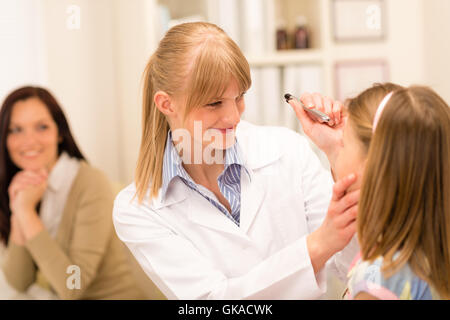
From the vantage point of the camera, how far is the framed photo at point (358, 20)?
2.01 m

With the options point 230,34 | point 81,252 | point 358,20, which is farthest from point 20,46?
point 358,20

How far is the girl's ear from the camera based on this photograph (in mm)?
1040

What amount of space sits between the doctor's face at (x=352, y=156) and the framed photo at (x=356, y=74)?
44.3 inches

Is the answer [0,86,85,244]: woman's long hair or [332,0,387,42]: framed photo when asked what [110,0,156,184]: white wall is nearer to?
[0,86,85,244]: woman's long hair

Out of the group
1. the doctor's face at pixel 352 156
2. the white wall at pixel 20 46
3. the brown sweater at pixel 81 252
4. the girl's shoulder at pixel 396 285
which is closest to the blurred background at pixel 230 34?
the white wall at pixel 20 46

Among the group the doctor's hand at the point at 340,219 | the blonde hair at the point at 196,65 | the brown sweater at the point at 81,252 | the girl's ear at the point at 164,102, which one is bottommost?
the brown sweater at the point at 81,252

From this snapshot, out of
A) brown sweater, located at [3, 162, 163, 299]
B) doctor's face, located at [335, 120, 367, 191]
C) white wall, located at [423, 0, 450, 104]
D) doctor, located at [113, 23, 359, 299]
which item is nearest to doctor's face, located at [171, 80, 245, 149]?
doctor, located at [113, 23, 359, 299]

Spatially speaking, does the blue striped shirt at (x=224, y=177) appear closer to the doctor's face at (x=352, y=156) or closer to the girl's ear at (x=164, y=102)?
the girl's ear at (x=164, y=102)

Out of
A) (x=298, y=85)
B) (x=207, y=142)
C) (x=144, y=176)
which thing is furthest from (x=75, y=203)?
(x=298, y=85)

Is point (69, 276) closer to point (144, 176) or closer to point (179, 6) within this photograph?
point (144, 176)

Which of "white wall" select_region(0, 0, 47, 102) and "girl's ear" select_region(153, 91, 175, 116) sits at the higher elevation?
"white wall" select_region(0, 0, 47, 102)

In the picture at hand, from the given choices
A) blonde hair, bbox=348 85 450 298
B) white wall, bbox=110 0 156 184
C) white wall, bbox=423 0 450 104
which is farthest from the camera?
white wall, bbox=423 0 450 104

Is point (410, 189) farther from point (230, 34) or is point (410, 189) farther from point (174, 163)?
point (230, 34)

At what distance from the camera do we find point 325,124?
106 cm
